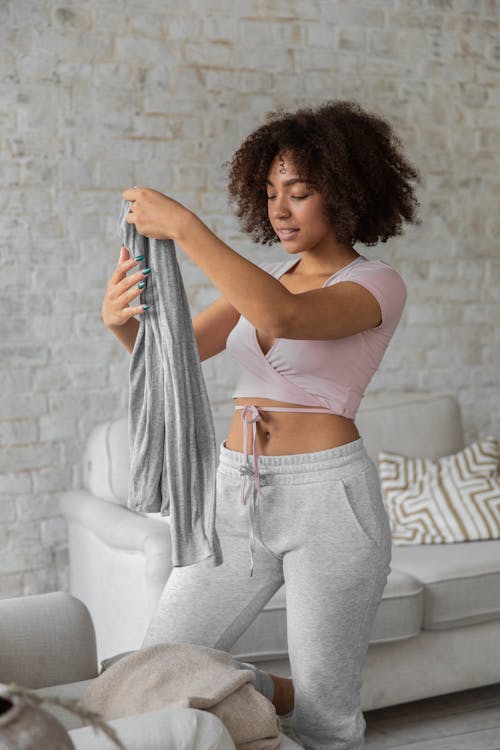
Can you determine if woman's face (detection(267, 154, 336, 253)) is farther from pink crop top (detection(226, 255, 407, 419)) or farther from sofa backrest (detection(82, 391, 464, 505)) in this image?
sofa backrest (detection(82, 391, 464, 505))

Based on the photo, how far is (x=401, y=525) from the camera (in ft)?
11.2

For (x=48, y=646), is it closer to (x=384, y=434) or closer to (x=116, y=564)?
(x=116, y=564)

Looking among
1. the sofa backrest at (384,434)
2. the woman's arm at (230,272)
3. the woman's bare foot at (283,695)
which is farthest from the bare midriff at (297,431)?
the sofa backrest at (384,434)

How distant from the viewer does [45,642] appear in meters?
1.94

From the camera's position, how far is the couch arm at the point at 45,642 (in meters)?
1.91

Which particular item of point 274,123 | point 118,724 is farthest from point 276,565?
point 274,123

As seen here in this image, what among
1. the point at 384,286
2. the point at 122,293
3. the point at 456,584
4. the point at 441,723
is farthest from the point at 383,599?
the point at 122,293

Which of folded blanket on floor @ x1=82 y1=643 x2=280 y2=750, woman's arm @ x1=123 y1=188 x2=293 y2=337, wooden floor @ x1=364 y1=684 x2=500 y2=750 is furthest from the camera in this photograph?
wooden floor @ x1=364 y1=684 x2=500 y2=750

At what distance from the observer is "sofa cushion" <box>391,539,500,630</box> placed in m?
2.97

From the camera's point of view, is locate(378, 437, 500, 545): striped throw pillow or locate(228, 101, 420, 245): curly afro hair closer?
locate(228, 101, 420, 245): curly afro hair

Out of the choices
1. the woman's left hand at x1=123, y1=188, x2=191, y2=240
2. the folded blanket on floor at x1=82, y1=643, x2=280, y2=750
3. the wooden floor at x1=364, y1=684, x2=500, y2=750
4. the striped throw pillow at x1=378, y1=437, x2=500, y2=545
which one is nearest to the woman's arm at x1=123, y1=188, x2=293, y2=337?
the woman's left hand at x1=123, y1=188, x2=191, y2=240

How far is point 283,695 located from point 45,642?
49 cm

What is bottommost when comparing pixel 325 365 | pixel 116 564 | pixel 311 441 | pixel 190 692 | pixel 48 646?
pixel 116 564

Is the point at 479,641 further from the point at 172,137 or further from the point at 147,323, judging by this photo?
the point at 172,137
